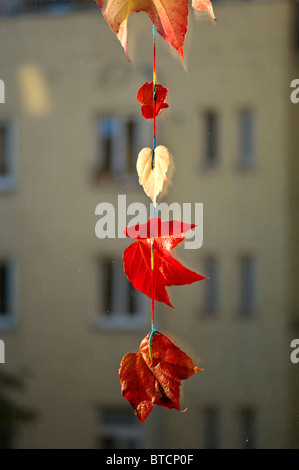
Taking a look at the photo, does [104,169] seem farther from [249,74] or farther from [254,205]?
[249,74]

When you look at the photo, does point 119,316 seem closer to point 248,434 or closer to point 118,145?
point 118,145

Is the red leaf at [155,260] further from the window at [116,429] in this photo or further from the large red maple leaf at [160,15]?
the window at [116,429]

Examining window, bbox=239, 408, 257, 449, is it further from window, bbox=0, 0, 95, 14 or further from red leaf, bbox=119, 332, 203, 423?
window, bbox=0, 0, 95, 14

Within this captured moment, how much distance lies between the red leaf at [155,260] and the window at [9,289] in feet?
2.77

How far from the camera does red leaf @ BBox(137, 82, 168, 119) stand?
305mm

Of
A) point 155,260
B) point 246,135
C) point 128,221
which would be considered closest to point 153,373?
point 155,260

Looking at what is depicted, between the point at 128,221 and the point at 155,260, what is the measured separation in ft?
1.07

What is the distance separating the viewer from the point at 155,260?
0.31 metres

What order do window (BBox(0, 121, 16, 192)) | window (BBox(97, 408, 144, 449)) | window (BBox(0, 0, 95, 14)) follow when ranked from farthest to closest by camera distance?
window (BBox(0, 121, 16, 192)) → window (BBox(97, 408, 144, 449)) → window (BBox(0, 0, 95, 14))

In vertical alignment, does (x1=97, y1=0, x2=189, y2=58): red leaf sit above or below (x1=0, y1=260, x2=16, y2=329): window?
above

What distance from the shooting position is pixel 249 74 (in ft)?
4.93

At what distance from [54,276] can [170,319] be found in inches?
21.5

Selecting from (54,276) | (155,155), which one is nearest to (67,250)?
(54,276)

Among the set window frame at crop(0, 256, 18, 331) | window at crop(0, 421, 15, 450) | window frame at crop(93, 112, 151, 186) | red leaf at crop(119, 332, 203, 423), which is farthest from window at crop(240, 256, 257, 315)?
red leaf at crop(119, 332, 203, 423)
